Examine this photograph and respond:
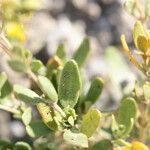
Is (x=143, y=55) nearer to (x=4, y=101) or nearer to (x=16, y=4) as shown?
(x=16, y=4)

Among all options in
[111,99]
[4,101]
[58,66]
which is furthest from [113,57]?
[4,101]

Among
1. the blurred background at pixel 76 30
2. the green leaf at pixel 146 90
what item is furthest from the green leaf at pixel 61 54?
the blurred background at pixel 76 30

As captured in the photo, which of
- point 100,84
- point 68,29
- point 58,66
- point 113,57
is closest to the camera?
point 100,84

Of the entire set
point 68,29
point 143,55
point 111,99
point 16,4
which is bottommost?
point 111,99

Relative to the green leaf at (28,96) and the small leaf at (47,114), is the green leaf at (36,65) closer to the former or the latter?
the green leaf at (28,96)

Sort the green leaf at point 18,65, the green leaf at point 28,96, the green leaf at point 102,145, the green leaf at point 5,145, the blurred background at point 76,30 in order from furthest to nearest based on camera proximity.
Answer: the blurred background at point 76,30, the green leaf at point 5,145, the green leaf at point 102,145, the green leaf at point 28,96, the green leaf at point 18,65

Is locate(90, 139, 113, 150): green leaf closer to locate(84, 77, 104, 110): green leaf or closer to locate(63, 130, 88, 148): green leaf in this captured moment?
locate(84, 77, 104, 110): green leaf
